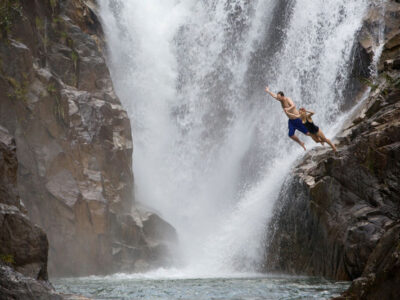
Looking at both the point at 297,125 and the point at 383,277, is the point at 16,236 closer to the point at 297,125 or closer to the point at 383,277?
the point at 383,277

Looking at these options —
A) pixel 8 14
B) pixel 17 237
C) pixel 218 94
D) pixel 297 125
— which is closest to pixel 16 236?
pixel 17 237

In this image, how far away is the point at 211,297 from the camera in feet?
29.3

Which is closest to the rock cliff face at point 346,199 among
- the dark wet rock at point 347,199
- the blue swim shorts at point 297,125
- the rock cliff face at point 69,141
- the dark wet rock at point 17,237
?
the dark wet rock at point 347,199

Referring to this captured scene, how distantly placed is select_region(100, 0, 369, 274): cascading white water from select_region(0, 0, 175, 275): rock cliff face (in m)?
2.95

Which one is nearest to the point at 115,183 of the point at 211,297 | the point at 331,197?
the point at 331,197

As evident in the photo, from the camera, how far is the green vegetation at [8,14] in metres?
15.8

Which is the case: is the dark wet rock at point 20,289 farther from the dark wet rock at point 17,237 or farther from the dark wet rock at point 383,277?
the dark wet rock at point 383,277

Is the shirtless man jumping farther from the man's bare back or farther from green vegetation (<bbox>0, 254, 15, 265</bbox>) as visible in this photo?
green vegetation (<bbox>0, 254, 15, 265</bbox>)

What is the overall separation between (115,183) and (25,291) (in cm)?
1278

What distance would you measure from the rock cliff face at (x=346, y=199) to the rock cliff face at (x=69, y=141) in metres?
5.89

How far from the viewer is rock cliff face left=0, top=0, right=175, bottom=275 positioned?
15.9 meters

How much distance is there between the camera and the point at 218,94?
25016 mm

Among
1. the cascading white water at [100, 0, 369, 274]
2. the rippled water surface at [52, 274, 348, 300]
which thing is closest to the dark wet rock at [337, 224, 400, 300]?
the rippled water surface at [52, 274, 348, 300]

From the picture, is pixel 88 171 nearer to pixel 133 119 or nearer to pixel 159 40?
pixel 133 119
